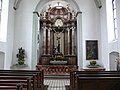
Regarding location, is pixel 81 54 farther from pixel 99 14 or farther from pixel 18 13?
pixel 18 13

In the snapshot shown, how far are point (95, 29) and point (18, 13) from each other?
6338 millimetres

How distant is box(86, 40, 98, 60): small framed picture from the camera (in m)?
13.5

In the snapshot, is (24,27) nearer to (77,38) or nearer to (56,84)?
(77,38)

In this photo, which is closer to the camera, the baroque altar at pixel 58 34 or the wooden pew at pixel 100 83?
the wooden pew at pixel 100 83

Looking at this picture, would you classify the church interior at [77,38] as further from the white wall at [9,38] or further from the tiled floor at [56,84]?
the tiled floor at [56,84]

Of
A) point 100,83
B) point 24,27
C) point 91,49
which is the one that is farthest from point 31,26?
point 100,83

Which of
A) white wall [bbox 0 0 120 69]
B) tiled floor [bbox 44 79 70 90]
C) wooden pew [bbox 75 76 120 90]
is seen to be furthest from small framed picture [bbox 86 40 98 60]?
wooden pew [bbox 75 76 120 90]

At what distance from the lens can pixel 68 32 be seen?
734 inches

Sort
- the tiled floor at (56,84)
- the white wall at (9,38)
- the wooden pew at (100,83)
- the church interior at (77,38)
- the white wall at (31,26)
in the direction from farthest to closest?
the white wall at (31,26) < the white wall at (9,38) < the church interior at (77,38) < the tiled floor at (56,84) < the wooden pew at (100,83)

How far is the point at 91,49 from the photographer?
13.5 meters

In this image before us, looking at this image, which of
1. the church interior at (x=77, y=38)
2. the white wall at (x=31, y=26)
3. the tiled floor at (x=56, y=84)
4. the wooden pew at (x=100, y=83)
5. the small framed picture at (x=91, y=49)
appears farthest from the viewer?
the small framed picture at (x=91, y=49)

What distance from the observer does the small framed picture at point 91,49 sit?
530 inches

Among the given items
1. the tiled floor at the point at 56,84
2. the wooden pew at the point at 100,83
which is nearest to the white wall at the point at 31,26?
the tiled floor at the point at 56,84

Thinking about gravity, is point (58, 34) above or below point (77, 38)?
above
